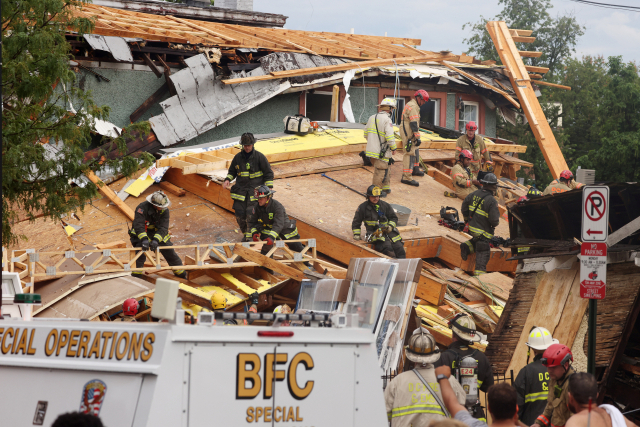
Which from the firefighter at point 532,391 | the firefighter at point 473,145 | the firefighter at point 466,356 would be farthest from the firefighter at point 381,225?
the firefighter at point 532,391

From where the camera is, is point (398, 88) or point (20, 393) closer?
point (20, 393)

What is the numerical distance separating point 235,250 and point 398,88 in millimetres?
10508

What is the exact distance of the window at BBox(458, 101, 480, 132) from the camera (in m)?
22.4

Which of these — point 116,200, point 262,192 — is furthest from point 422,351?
point 116,200

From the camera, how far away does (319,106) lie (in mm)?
20578

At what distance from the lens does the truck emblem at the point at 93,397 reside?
3.56m

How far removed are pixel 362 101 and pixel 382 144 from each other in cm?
645

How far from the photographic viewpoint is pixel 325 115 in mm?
20750

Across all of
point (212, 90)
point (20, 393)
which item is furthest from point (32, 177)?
point (212, 90)

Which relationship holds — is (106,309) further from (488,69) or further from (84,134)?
(488,69)

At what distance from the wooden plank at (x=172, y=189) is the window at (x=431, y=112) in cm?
966

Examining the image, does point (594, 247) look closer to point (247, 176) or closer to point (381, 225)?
point (381, 225)

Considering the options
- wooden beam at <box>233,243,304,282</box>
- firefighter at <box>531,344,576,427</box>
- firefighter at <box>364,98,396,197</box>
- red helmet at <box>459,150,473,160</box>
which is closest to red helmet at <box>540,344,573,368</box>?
firefighter at <box>531,344,576,427</box>

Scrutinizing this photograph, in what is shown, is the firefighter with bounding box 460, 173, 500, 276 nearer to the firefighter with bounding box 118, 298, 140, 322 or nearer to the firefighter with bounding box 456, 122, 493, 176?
the firefighter with bounding box 456, 122, 493, 176
